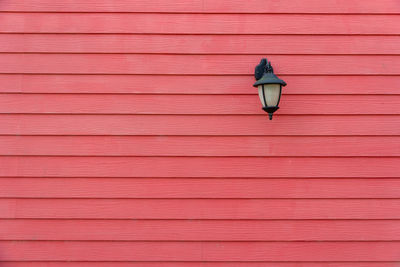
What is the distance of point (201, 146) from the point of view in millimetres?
2705

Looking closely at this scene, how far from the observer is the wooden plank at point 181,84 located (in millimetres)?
2717

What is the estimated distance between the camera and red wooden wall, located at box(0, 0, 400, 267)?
2.66 meters
